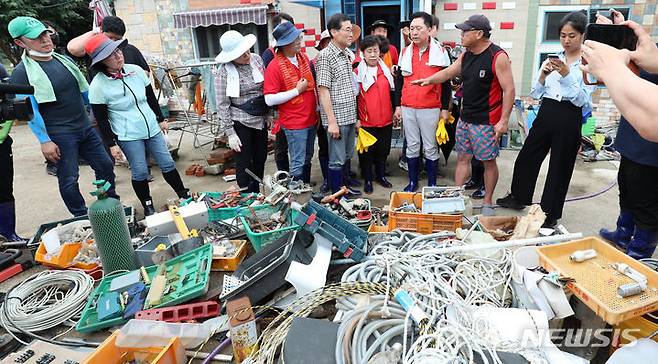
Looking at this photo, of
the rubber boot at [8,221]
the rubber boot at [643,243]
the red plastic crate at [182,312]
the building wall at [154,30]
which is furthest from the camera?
the building wall at [154,30]

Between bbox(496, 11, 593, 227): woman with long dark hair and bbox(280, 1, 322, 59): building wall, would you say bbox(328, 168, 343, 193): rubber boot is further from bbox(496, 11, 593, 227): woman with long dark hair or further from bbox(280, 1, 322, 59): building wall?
bbox(280, 1, 322, 59): building wall

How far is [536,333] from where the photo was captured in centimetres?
193

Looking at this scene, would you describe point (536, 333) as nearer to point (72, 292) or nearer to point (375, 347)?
point (375, 347)

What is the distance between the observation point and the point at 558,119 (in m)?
3.43

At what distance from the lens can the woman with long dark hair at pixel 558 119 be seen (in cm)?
322

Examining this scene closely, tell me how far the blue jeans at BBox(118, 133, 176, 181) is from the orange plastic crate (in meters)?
0.90

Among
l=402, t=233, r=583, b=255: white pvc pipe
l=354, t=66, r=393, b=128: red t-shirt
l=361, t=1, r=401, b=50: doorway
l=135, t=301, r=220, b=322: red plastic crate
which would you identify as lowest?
l=135, t=301, r=220, b=322: red plastic crate

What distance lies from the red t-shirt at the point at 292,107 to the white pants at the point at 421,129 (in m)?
1.03

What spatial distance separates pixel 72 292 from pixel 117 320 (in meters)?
0.52

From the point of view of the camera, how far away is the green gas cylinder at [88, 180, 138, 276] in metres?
2.81

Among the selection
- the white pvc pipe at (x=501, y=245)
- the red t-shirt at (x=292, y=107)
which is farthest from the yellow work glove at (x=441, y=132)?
the white pvc pipe at (x=501, y=245)

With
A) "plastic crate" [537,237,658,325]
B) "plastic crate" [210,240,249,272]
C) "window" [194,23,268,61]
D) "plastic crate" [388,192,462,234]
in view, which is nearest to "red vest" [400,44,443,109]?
"plastic crate" [388,192,462,234]

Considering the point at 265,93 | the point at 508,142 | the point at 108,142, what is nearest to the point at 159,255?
the point at 108,142

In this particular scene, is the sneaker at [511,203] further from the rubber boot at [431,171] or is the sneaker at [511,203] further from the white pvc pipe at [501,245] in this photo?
the white pvc pipe at [501,245]
